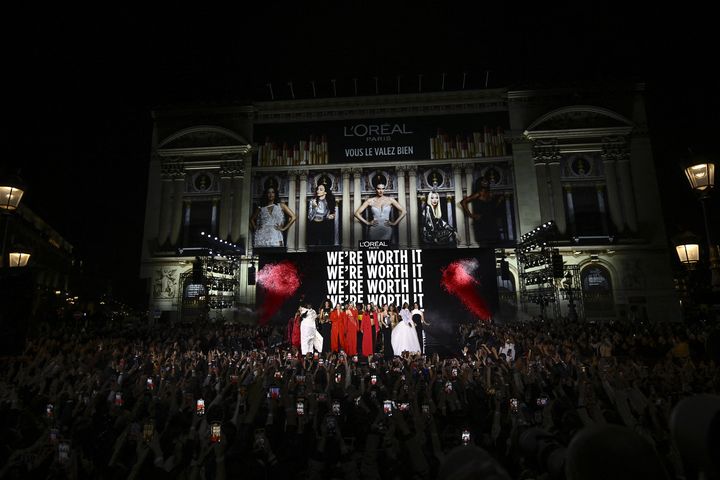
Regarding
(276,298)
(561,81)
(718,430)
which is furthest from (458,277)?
(718,430)

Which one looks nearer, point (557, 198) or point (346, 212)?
point (557, 198)

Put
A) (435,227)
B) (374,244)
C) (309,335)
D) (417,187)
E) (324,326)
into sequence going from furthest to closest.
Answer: (417,187)
(435,227)
(374,244)
(324,326)
(309,335)

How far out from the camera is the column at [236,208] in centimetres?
3869

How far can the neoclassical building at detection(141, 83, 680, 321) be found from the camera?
116ft

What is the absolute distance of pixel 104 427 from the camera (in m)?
6.53

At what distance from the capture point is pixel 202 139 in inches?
1613

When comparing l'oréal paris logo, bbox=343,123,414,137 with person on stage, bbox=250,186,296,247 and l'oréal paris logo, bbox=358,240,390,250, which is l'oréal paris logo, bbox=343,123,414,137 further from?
l'oréal paris logo, bbox=358,240,390,250

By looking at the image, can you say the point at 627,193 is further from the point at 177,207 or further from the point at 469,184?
the point at 177,207

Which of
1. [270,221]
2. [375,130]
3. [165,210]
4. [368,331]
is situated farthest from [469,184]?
[165,210]

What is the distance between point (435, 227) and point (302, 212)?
476 inches

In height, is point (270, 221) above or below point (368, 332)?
above

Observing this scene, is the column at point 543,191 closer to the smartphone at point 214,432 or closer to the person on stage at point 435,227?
the person on stage at point 435,227

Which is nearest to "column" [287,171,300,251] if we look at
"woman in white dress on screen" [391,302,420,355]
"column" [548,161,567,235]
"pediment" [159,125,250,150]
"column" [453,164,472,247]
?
"pediment" [159,125,250,150]

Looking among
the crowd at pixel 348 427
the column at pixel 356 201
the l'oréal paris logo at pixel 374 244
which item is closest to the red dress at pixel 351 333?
the l'oréal paris logo at pixel 374 244
